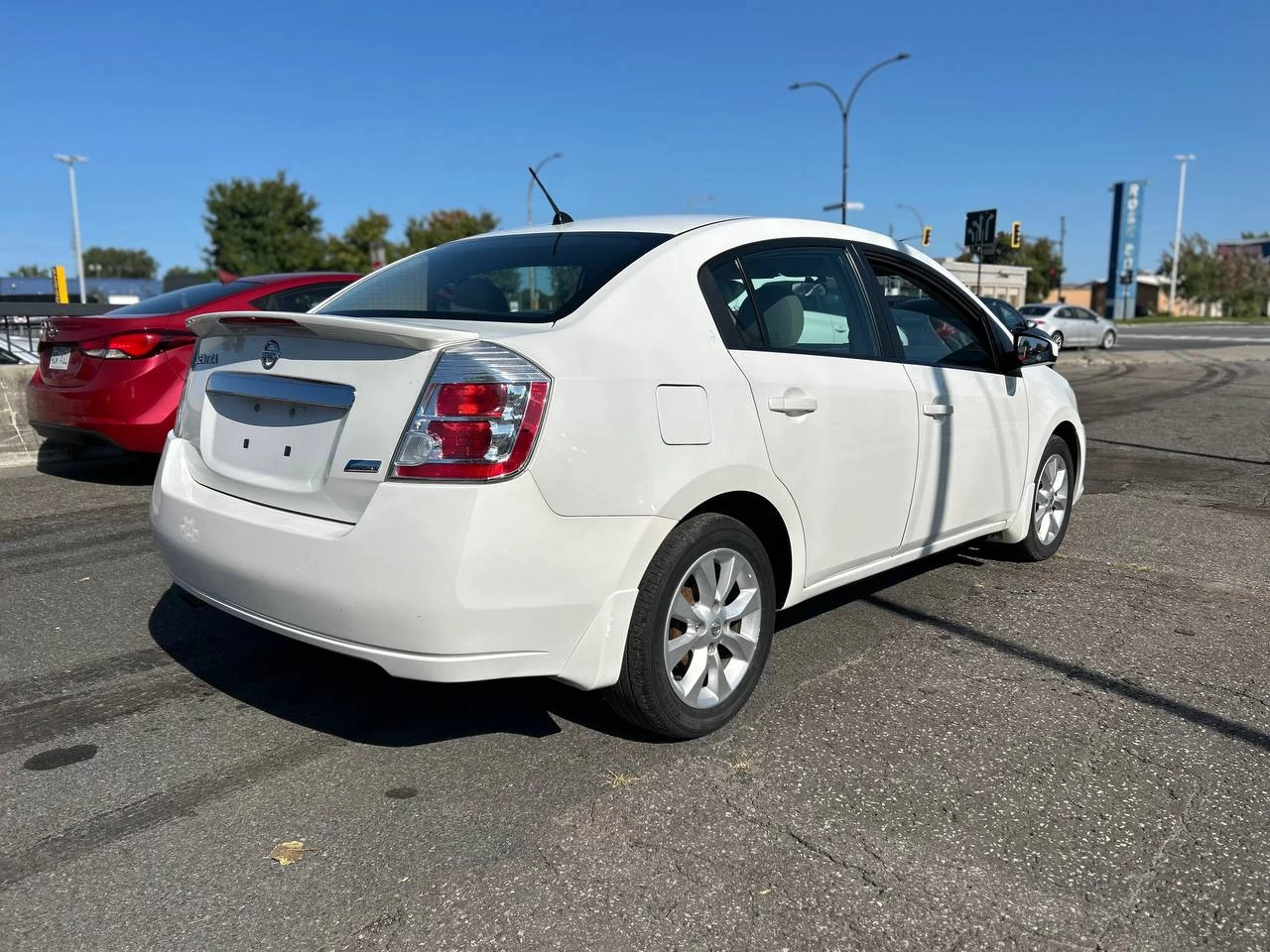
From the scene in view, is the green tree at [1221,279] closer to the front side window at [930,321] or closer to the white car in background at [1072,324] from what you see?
the white car in background at [1072,324]

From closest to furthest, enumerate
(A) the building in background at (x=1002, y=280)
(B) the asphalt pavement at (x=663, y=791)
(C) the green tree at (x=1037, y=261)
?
1. (B) the asphalt pavement at (x=663, y=791)
2. (A) the building in background at (x=1002, y=280)
3. (C) the green tree at (x=1037, y=261)

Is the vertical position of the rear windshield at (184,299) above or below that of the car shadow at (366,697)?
above

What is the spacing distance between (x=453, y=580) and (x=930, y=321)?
8.89ft

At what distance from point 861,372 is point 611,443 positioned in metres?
1.35

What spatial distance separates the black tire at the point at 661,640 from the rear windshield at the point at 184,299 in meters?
5.41

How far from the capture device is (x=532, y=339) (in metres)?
2.74

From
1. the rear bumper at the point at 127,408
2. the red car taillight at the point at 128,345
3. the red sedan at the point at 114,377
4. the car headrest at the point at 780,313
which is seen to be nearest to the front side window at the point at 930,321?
the car headrest at the point at 780,313

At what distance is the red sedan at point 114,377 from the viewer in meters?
6.68

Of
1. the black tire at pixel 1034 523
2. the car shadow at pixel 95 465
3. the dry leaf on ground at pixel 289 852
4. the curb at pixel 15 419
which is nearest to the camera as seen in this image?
the dry leaf on ground at pixel 289 852

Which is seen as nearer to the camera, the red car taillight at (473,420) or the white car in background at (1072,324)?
the red car taillight at (473,420)

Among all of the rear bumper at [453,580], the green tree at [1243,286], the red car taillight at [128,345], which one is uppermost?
the green tree at [1243,286]

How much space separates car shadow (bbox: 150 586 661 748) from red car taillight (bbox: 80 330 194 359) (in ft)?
10.7

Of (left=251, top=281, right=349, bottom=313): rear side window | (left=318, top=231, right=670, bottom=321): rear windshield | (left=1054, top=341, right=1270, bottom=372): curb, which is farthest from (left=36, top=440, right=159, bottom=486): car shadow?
(left=1054, top=341, right=1270, bottom=372): curb

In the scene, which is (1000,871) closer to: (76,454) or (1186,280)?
(76,454)
